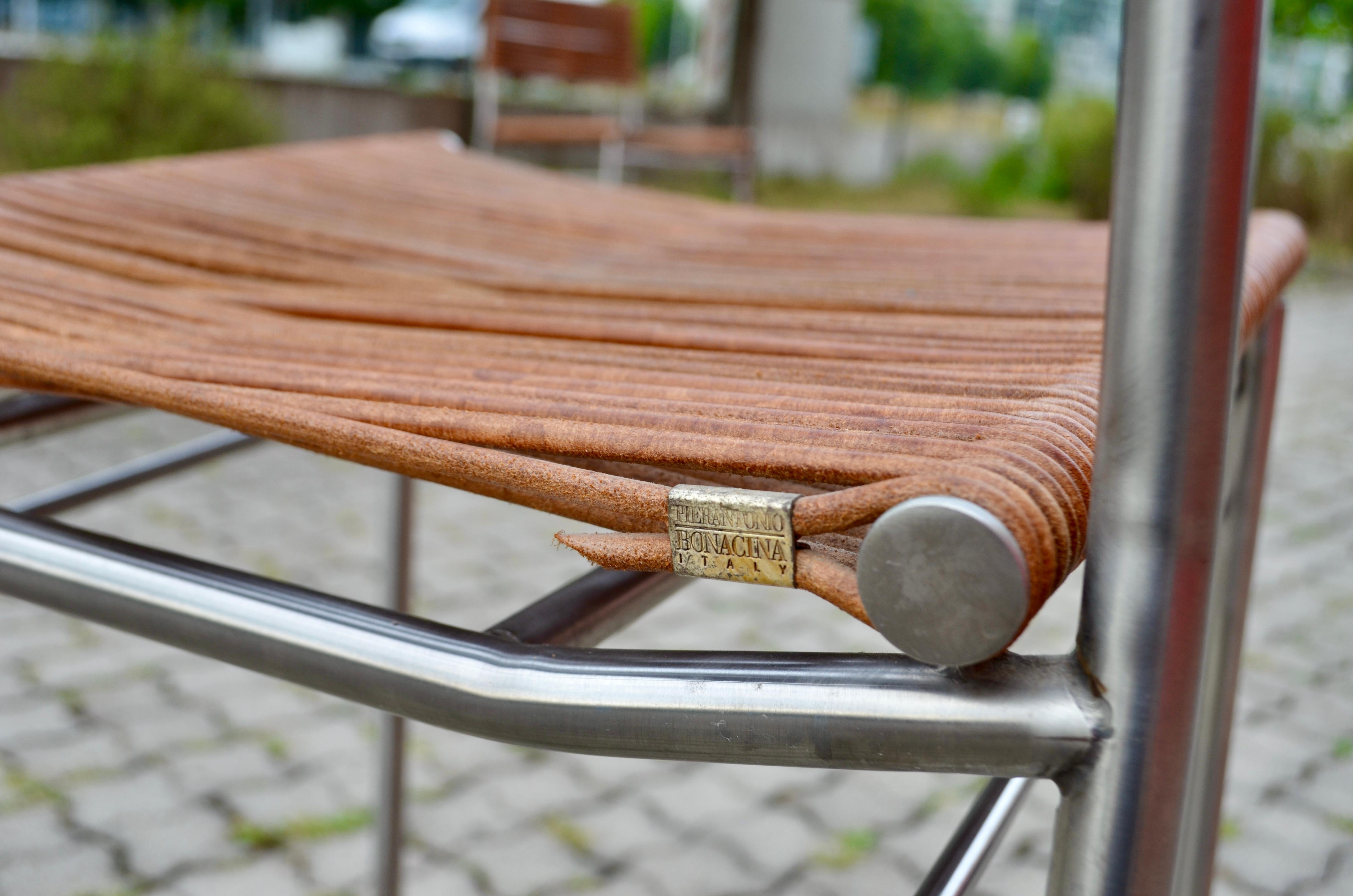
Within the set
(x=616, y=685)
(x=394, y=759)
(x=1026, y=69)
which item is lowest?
(x=394, y=759)

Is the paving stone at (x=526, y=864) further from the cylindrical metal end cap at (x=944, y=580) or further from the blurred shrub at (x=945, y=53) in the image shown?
the blurred shrub at (x=945, y=53)

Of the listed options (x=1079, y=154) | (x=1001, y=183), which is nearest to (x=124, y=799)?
(x=1001, y=183)

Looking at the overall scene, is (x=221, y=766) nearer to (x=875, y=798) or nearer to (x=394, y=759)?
(x=394, y=759)

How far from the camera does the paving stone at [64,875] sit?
1413 mm

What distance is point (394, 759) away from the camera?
1.20 m

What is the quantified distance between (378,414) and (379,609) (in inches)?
3.0

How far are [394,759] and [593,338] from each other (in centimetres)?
76

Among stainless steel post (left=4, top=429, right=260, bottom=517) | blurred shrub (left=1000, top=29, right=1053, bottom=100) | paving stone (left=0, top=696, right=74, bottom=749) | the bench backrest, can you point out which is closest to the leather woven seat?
stainless steel post (left=4, top=429, right=260, bottom=517)

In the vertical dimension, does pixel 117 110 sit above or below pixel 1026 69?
below

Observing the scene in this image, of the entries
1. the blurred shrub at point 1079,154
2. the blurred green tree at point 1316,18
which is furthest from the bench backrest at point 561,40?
the blurred shrub at point 1079,154

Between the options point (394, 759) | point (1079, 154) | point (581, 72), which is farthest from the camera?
point (1079, 154)

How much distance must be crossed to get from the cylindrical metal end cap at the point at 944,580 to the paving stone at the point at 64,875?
4.62ft

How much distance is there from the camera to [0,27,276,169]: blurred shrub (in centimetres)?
437

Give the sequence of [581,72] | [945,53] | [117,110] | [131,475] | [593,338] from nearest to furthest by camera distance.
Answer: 1. [593,338]
2. [131,475]
3. [117,110]
4. [581,72]
5. [945,53]
